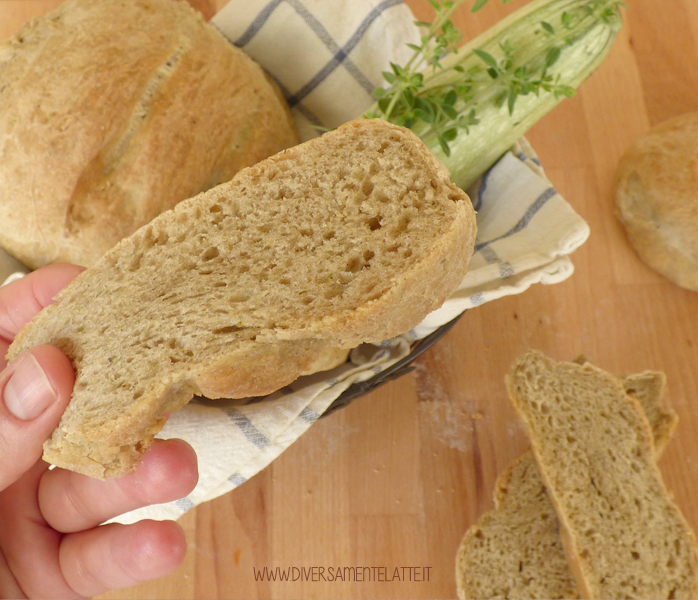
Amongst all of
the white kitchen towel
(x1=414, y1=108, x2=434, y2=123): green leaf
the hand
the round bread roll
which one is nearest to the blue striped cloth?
the white kitchen towel

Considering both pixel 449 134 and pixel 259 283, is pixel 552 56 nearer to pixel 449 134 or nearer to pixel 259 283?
pixel 449 134

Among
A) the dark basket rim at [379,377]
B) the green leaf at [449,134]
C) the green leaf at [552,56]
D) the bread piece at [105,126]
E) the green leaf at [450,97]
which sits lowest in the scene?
the dark basket rim at [379,377]

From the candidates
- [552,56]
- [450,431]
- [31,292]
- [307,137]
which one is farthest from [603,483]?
[31,292]

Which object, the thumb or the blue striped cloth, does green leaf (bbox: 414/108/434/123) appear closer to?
the blue striped cloth

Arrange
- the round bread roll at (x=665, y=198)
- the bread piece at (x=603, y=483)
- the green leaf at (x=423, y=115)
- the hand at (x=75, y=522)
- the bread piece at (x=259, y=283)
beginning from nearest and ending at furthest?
the bread piece at (x=259, y=283) → the hand at (x=75, y=522) → the green leaf at (x=423, y=115) → the bread piece at (x=603, y=483) → the round bread roll at (x=665, y=198)

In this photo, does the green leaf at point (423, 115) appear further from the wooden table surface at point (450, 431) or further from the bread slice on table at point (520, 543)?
the bread slice on table at point (520, 543)

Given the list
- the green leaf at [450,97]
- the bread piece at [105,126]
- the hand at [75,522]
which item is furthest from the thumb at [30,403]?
the green leaf at [450,97]

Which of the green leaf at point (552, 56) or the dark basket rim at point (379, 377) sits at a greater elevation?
the green leaf at point (552, 56)
